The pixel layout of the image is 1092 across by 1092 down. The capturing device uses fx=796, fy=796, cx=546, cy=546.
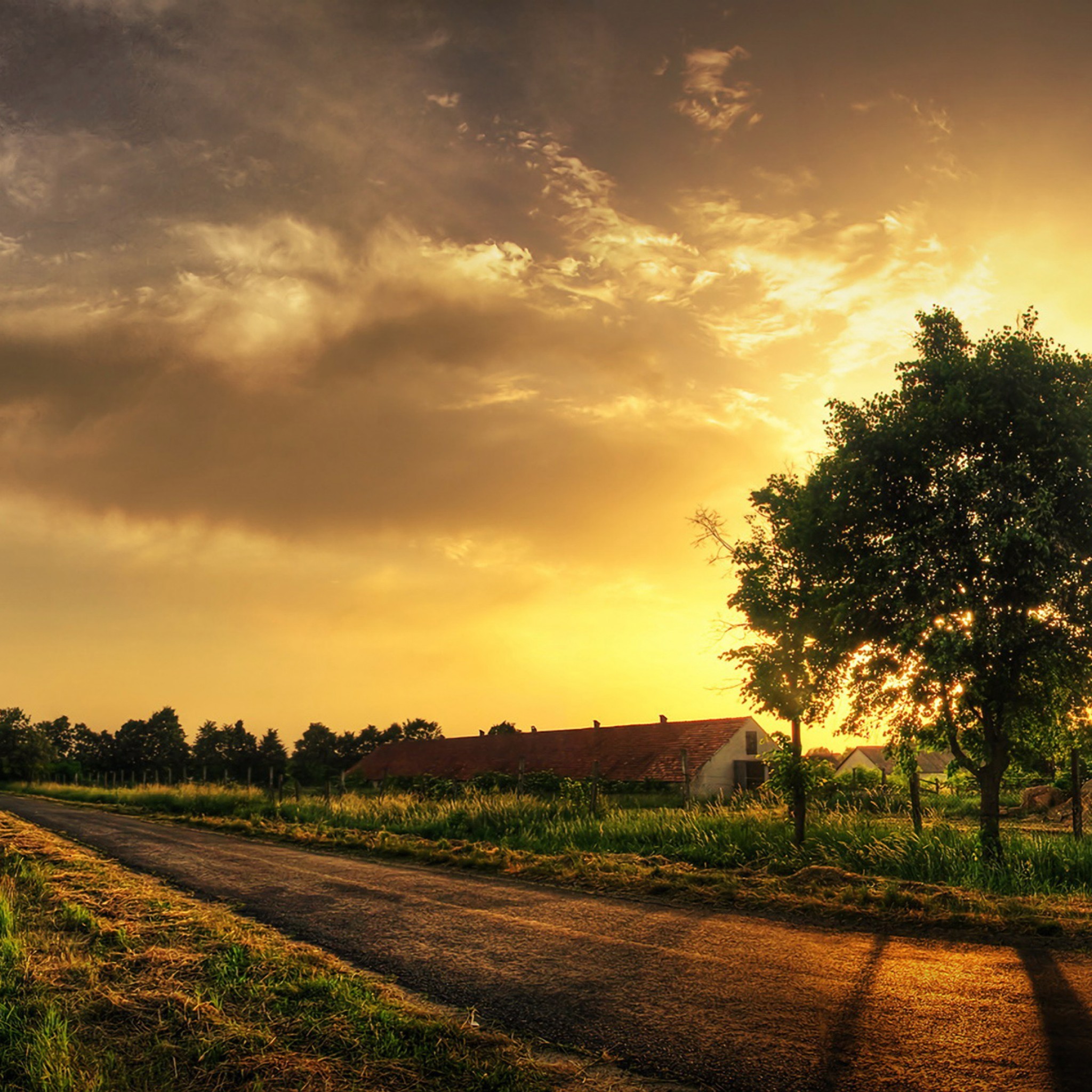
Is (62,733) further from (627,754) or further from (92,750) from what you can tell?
(627,754)

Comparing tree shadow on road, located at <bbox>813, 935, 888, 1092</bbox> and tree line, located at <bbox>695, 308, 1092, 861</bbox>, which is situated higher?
tree line, located at <bbox>695, 308, 1092, 861</bbox>

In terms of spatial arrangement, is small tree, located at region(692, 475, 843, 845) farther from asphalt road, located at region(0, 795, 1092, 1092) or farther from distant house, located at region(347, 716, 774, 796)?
distant house, located at region(347, 716, 774, 796)

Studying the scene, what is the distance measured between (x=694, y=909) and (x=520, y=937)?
2.64m

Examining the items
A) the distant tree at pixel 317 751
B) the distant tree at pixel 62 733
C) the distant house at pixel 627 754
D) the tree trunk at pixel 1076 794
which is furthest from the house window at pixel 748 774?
the distant tree at pixel 62 733

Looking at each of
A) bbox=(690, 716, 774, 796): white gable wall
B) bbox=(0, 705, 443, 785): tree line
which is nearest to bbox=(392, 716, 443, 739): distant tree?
bbox=(0, 705, 443, 785): tree line

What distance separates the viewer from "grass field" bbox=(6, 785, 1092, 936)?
9.54 m

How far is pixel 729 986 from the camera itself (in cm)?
633

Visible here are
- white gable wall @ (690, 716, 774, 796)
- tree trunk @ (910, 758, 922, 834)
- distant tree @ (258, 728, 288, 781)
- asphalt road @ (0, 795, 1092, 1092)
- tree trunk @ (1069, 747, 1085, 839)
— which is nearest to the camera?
asphalt road @ (0, 795, 1092, 1092)

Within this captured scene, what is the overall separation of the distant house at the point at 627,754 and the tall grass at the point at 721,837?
48.3 feet

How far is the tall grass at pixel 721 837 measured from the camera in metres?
11.6

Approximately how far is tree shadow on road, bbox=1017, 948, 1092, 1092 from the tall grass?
4447 millimetres

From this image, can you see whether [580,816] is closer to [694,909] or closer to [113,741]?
[694,909]

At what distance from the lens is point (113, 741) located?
116 meters

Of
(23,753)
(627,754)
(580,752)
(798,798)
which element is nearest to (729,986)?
(798,798)
